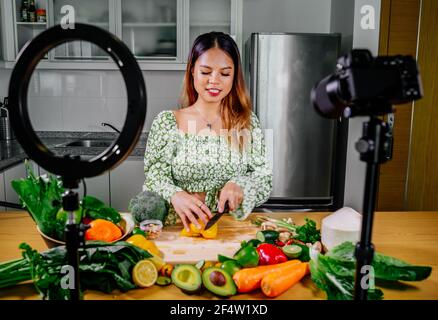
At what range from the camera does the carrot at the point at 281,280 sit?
2.74 feet

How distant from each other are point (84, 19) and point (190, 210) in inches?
91.6

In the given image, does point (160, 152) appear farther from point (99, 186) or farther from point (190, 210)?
point (99, 186)

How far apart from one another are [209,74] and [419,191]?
6.59 ft

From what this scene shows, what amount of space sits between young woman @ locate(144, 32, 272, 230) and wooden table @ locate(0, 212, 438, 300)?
276 millimetres

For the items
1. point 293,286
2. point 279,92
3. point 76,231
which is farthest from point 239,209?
point 279,92

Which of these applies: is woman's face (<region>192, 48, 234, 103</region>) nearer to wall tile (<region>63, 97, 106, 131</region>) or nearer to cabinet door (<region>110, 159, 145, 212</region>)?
cabinet door (<region>110, 159, 145, 212</region>)

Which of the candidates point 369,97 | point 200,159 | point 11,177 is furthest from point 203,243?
point 11,177

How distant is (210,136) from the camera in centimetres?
162

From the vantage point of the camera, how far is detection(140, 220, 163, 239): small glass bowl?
1.12 meters

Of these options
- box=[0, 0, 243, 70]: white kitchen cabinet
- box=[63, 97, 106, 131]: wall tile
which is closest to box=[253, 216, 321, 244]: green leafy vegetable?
box=[0, 0, 243, 70]: white kitchen cabinet

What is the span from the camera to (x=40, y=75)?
10.6 feet

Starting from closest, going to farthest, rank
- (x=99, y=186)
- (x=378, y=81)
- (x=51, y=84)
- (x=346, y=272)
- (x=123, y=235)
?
(x=378, y=81), (x=346, y=272), (x=123, y=235), (x=99, y=186), (x=51, y=84)

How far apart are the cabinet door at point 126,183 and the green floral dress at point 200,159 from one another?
3.65 feet

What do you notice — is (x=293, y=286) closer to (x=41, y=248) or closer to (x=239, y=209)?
(x=239, y=209)
